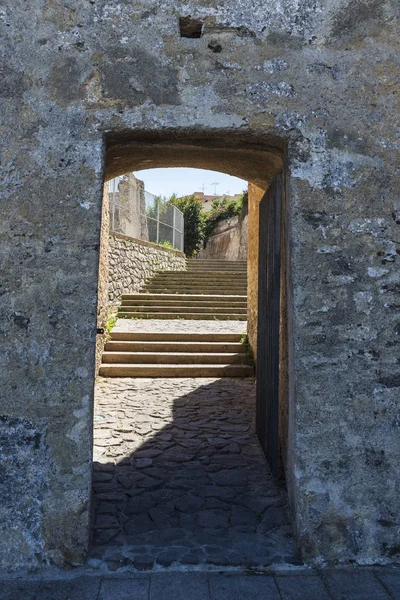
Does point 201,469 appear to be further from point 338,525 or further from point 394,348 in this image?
point 394,348

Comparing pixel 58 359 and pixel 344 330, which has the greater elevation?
pixel 344 330

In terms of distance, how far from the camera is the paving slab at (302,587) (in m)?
2.21

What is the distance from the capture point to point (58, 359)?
2.54m

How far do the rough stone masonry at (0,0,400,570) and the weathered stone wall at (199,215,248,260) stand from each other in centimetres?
1925

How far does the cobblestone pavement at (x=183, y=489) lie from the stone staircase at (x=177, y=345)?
58.4 inches

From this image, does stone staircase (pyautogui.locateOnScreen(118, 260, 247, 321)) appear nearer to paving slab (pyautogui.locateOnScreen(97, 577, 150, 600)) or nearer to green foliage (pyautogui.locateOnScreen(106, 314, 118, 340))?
green foliage (pyautogui.locateOnScreen(106, 314, 118, 340))

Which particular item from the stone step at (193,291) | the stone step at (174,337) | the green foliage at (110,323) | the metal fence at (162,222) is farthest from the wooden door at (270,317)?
the metal fence at (162,222)

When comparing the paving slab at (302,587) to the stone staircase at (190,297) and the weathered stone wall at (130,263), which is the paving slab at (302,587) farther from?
the stone staircase at (190,297)

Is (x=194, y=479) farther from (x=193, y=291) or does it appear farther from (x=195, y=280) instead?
→ (x=195, y=280)

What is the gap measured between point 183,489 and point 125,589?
1.16 metres

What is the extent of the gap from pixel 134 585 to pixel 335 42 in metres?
3.07

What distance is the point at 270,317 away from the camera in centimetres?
344

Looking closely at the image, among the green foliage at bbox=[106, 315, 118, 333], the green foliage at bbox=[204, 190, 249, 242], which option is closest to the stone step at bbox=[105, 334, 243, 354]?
the green foliage at bbox=[106, 315, 118, 333]

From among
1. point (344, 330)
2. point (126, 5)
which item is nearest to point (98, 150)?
point (126, 5)
